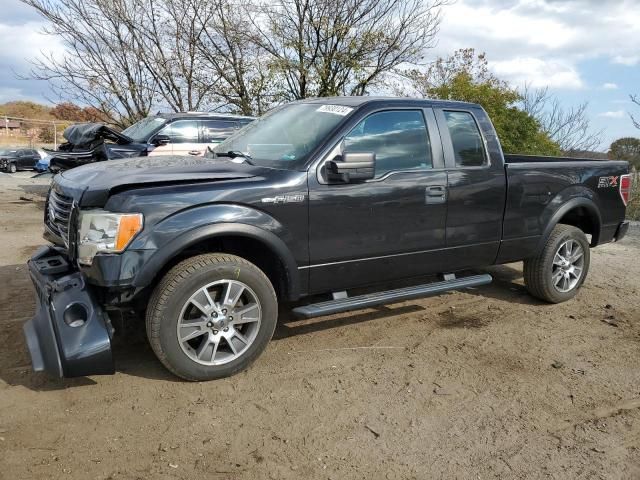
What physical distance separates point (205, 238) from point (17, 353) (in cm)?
174

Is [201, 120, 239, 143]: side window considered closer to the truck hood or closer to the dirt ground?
the dirt ground

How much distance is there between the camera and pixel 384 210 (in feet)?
13.5

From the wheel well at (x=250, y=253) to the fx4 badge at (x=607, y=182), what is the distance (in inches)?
145

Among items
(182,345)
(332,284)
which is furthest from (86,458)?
(332,284)

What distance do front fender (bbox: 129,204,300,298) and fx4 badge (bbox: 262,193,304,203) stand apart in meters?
0.10

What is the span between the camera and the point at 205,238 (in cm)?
344

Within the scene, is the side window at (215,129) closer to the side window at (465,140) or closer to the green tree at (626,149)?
the side window at (465,140)

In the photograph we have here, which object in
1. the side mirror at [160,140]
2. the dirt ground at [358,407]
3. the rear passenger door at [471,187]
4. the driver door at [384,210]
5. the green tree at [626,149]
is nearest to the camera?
the dirt ground at [358,407]

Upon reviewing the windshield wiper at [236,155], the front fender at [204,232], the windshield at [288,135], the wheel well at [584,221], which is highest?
the windshield at [288,135]

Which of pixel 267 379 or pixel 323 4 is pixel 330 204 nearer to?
pixel 267 379

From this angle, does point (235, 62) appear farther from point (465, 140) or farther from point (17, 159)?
point (17, 159)

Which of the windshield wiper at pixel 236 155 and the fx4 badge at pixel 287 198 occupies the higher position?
the windshield wiper at pixel 236 155

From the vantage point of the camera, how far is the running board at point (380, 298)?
151 inches

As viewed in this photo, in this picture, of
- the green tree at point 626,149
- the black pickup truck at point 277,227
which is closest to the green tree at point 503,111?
the green tree at point 626,149
